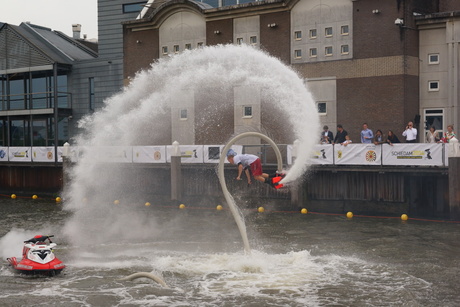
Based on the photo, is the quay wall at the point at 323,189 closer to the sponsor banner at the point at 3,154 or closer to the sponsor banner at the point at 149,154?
the sponsor banner at the point at 149,154

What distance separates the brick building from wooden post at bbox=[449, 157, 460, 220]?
815 centimetres

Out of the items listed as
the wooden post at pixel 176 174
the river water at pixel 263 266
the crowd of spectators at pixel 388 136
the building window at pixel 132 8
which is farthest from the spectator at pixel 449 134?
the building window at pixel 132 8

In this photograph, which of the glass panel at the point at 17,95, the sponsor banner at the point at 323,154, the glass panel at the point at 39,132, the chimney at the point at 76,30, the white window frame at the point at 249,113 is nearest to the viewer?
the sponsor banner at the point at 323,154

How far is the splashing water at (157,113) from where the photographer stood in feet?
99.0

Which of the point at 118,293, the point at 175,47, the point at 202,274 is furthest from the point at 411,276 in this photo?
the point at 175,47

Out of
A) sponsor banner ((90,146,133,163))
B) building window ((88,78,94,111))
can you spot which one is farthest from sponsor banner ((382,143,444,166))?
building window ((88,78,94,111))

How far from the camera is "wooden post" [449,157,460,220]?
98.2 ft

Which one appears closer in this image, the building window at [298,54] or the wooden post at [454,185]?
the wooden post at [454,185]

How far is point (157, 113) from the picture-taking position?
156 feet

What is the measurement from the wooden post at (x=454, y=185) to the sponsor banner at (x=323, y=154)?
20.9 ft

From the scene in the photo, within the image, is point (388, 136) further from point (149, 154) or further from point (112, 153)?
point (112, 153)

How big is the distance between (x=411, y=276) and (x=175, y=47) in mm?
31414

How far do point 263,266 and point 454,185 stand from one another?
45.1 feet

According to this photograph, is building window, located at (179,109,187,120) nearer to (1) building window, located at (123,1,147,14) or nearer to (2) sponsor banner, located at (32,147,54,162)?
(2) sponsor banner, located at (32,147,54,162)
